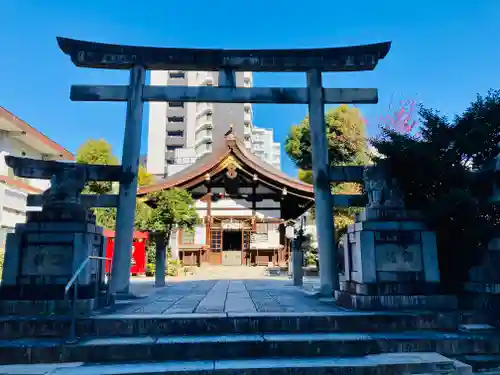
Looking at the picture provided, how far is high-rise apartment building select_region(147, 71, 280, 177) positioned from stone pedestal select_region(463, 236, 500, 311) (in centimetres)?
4732

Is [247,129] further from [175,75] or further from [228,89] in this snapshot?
[228,89]

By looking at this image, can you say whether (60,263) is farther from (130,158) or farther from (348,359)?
(348,359)

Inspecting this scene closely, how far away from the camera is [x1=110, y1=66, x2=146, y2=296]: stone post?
7367 mm

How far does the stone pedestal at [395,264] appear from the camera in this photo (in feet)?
16.7

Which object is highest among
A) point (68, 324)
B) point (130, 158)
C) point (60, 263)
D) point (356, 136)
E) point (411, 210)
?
point (356, 136)

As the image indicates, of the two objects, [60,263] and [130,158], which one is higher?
[130,158]

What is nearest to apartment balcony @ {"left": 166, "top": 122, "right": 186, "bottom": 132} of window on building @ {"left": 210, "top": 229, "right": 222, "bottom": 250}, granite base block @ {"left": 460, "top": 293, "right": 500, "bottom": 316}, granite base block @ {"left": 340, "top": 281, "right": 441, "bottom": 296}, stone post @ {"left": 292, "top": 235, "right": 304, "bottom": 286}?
window on building @ {"left": 210, "top": 229, "right": 222, "bottom": 250}

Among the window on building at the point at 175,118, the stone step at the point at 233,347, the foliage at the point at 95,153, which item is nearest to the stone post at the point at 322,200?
the stone step at the point at 233,347

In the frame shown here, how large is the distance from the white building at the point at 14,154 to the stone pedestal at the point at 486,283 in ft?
54.6

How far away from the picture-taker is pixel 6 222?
16.8 m

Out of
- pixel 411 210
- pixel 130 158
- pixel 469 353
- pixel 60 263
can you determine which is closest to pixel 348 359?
pixel 469 353

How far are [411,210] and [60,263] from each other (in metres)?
5.13

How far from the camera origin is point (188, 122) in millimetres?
56531

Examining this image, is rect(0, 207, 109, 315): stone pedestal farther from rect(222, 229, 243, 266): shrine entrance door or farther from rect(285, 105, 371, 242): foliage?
rect(222, 229, 243, 266): shrine entrance door
